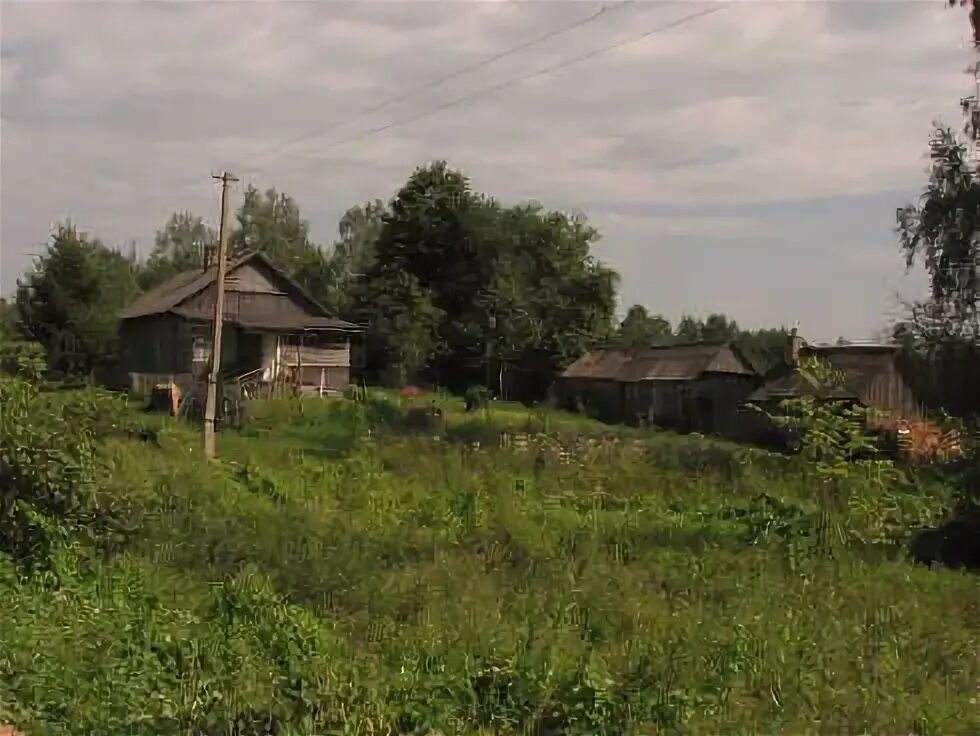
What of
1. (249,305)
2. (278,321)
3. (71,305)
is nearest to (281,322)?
(278,321)

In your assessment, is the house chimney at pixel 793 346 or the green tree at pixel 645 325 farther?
the green tree at pixel 645 325

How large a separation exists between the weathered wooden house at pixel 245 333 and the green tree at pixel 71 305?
90cm

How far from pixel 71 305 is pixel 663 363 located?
22.5 m

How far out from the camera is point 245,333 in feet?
134

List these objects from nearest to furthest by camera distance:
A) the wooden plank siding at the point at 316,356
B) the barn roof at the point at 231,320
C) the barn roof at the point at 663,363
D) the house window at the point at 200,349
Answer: the house window at the point at 200,349
the barn roof at the point at 231,320
the barn roof at the point at 663,363
the wooden plank siding at the point at 316,356

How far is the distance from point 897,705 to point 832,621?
7.21 ft

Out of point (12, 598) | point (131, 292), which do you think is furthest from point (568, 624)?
point (131, 292)

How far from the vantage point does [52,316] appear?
43.5 metres

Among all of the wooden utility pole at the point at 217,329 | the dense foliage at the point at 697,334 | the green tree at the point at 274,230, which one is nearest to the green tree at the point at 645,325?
the dense foliage at the point at 697,334

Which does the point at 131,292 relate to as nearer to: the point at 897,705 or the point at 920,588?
the point at 920,588

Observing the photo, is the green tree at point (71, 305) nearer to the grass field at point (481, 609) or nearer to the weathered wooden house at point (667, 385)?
the weathered wooden house at point (667, 385)

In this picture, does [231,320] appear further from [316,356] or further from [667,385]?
[667,385]

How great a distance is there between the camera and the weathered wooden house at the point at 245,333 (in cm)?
4003

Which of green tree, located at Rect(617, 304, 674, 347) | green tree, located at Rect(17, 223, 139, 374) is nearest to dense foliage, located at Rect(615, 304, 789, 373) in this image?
green tree, located at Rect(617, 304, 674, 347)
